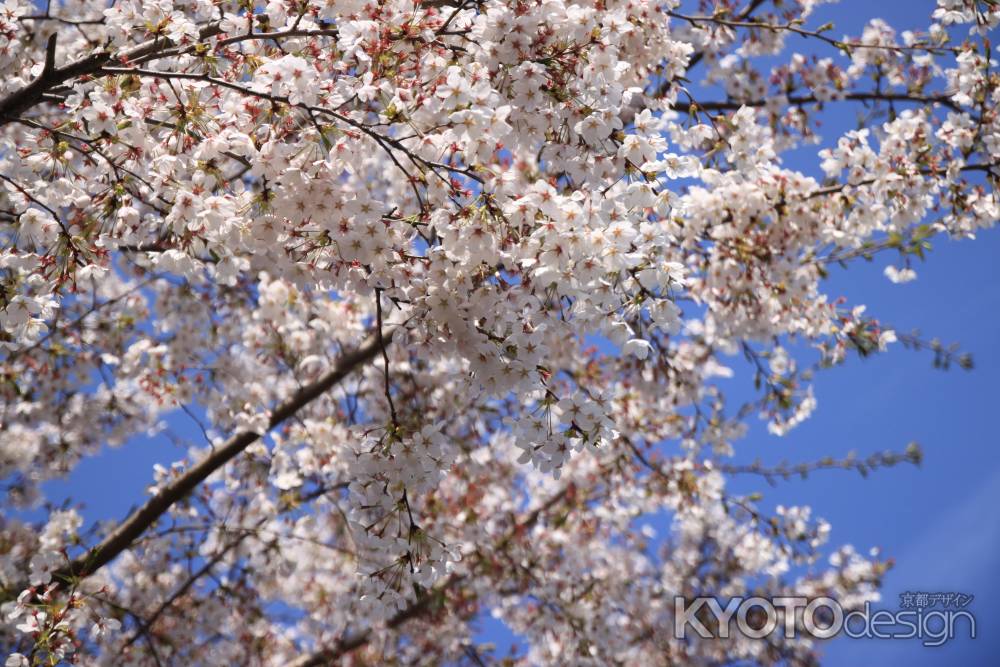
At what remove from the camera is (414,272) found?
313 centimetres

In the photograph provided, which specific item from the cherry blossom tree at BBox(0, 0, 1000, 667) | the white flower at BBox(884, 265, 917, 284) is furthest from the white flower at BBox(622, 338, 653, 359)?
the white flower at BBox(884, 265, 917, 284)

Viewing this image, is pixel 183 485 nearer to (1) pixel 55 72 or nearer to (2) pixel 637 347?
(1) pixel 55 72

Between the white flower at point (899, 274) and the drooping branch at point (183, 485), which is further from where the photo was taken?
the white flower at point (899, 274)

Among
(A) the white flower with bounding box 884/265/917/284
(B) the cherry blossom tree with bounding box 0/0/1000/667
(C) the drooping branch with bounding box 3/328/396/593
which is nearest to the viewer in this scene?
(B) the cherry blossom tree with bounding box 0/0/1000/667

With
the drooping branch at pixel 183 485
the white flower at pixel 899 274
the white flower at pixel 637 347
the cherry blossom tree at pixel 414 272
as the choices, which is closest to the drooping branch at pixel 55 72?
the cherry blossom tree at pixel 414 272

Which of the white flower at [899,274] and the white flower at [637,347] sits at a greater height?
the white flower at [899,274]

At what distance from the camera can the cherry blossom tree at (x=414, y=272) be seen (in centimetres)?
289

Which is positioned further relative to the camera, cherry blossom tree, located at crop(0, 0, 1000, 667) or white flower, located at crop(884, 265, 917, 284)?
white flower, located at crop(884, 265, 917, 284)

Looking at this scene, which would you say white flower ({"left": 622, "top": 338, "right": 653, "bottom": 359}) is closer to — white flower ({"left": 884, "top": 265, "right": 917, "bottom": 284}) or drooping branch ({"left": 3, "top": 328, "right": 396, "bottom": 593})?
drooping branch ({"left": 3, "top": 328, "right": 396, "bottom": 593})

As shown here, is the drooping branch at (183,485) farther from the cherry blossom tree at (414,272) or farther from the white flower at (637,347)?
the white flower at (637,347)

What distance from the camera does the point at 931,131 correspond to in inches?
194

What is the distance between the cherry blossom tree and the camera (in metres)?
2.89

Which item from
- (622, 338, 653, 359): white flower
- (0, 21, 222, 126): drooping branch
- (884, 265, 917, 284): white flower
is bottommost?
(622, 338, 653, 359): white flower

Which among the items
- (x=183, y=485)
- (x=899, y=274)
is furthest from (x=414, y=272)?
(x=899, y=274)
